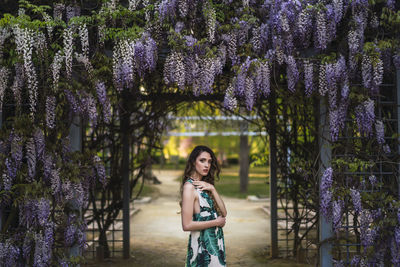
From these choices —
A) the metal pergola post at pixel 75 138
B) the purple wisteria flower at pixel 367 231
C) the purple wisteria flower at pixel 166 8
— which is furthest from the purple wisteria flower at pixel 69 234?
the purple wisteria flower at pixel 367 231

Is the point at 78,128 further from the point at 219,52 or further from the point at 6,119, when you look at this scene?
the point at 219,52

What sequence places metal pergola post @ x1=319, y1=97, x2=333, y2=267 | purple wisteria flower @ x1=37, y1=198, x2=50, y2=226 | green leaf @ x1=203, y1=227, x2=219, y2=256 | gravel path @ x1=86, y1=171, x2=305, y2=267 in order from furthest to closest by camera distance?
gravel path @ x1=86, y1=171, x2=305, y2=267, metal pergola post @ x1=319, y1=97, x2=333, y2=267, purple wisteria flower @ x1=37, y1=198, x2=50, y2=226, green leaf @ x1=203, y1=227, x2=219, y2=256

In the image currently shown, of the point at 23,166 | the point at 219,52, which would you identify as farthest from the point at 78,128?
the point at 219,52

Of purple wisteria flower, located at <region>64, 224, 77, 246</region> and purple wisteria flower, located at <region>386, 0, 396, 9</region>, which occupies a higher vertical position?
purple wisteria flower, located at <region>386, 0, 396, 9</region>

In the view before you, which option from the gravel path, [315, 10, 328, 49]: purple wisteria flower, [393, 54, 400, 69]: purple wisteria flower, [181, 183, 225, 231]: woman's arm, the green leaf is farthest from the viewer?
the gravel path

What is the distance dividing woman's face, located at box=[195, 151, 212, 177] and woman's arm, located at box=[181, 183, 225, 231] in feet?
0.46

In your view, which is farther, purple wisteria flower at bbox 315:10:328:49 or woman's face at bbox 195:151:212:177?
purple wisteria flower at bbox 315:10:328:49

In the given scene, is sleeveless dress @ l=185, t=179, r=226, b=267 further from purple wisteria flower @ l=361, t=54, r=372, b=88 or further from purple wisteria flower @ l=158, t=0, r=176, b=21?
purple wisteria flower @ l=361, t=54, r=372, b=88

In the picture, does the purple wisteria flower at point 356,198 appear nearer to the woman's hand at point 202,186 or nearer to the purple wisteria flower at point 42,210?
the woman's hand at point 202,186

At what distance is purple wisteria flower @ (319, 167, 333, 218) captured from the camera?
3717 mm

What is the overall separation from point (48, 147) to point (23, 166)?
265 mm

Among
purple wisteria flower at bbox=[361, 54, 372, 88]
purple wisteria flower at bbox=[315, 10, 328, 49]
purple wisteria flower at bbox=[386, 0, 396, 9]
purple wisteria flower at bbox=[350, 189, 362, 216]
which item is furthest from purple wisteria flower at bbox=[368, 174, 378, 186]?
purple wisteria flower at bbox=[386, 0, 396, 9]

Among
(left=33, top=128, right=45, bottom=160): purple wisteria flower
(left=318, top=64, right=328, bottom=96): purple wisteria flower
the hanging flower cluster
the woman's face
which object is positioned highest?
the hanging flower cluster

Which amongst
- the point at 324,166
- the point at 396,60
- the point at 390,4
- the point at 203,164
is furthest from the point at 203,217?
the point at 390,4
